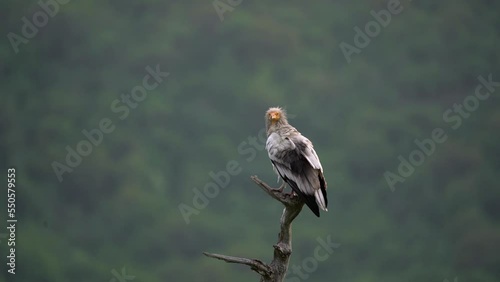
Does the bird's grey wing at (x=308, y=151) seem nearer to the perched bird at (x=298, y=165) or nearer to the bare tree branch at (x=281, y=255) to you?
the perched bird at (x=298, y=165)

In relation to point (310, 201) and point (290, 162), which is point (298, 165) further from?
point (310, 201)

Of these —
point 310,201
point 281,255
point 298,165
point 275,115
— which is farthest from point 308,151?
point 281,255

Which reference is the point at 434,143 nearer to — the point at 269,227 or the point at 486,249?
the point at 486,249

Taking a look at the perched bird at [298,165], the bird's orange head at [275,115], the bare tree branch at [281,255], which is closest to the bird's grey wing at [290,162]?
the perched bird at [298,165]

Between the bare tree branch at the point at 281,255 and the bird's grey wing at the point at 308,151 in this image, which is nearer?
the bare tree branch at the point at 281,255

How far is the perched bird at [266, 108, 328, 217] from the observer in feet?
45.2

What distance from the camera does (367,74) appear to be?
258ft

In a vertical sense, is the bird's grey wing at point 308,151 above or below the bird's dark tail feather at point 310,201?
above

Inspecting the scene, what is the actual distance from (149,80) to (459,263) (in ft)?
116

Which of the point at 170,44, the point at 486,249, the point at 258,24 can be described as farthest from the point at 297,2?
the point at 486,249

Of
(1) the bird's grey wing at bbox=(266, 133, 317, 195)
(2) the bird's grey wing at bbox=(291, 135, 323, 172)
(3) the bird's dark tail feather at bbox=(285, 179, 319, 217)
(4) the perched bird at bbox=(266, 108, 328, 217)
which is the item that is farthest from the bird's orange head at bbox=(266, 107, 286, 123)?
(3) the bird's dark tail feather at bbox=(285, 179, 319, 217)

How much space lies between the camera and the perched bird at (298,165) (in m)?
13.8

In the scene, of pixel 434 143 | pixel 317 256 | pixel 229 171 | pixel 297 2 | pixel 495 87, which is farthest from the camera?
pixel 297 2

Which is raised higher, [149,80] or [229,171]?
[149,80]
